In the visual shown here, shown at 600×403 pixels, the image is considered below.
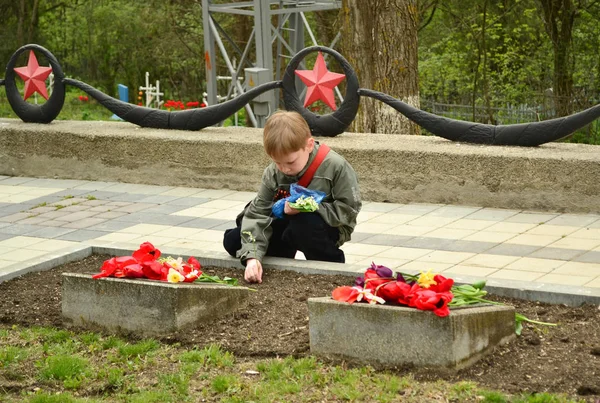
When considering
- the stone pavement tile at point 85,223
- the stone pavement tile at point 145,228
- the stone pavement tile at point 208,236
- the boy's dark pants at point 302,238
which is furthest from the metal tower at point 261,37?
the boy's dark pants at point 302,238

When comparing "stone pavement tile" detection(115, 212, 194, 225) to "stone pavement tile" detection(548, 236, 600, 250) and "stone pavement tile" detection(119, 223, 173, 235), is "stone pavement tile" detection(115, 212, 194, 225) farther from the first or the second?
"stone pavement tile" detection(548, 236, 600, 250)

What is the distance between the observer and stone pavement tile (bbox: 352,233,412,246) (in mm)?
6961

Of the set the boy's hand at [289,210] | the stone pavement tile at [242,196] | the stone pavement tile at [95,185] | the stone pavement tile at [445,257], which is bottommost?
the stone pavement tile at [445,257]

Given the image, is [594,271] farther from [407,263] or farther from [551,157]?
[551,157]

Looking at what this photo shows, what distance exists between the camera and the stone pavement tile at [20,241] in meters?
7.07

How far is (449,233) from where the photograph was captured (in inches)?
282

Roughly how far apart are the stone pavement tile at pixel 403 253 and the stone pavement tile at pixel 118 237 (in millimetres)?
1939

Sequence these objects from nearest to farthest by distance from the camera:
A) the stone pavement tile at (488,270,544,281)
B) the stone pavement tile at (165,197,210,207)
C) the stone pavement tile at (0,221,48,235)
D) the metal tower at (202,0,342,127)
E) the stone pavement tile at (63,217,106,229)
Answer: the stone pavement tile at (488,270,544,281)
the stone pavement tile at (0,221,48,235)
the stone pavement tile at (63,217,106,229)
the stone pavement tile at (165,197,210,207)
the metal tower at (202,0,342,127)

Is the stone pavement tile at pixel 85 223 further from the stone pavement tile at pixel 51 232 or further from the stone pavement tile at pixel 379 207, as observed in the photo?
the stone pavement tile at pixel 379 207

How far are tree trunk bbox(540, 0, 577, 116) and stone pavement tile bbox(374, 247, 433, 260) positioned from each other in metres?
12.2

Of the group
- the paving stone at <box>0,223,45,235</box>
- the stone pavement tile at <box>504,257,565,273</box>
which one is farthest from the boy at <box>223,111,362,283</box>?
the paving stone at <box>0,223,45,235</box>

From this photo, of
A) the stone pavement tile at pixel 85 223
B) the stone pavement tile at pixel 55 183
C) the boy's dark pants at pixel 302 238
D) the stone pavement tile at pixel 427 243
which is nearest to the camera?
the boy's dark pants at pixel 302 238

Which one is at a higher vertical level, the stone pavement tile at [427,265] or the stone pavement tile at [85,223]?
the stone pavement tile at [85,223]

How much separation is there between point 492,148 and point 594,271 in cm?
230
